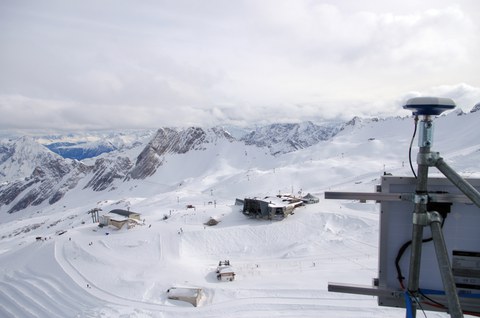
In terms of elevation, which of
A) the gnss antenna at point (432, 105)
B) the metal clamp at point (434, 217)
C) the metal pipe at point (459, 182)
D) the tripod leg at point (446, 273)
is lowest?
the tripod leg at point (446, 273)

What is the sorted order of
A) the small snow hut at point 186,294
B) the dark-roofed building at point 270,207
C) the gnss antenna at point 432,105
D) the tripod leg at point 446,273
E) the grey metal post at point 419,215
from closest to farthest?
the tripod leg at point 446,273 → the gnss antenna at point 432,105 → the grey metal post at point 419,215 → the small snow hut at point 186,294 → the dark-roofed building at point 270,207

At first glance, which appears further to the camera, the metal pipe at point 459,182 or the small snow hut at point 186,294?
the small snow hut at point 186,294

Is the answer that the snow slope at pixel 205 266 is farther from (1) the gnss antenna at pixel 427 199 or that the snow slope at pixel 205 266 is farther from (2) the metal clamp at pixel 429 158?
(2) the metal clamp at pixel 429 158

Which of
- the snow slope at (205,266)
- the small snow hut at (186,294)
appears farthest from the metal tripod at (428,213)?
the small snow hut at (186,294)

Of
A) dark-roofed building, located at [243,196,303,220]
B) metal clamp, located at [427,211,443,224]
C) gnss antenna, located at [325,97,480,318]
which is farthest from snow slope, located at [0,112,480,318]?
metal clamp, located at [427,211,443,224]

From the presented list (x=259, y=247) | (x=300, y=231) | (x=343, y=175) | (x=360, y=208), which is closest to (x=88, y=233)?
(x=259, y=247)

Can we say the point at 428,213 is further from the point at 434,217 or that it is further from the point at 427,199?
the point at 427,199

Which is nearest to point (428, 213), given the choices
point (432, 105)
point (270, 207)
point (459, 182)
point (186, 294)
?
point (459, 182)
